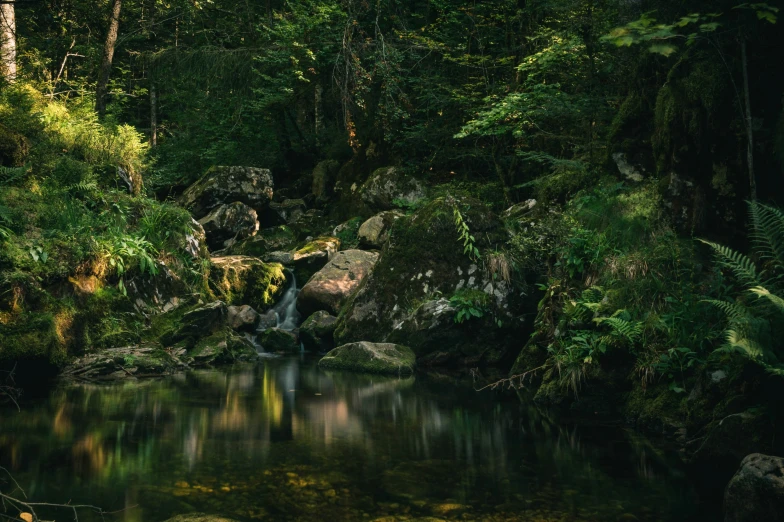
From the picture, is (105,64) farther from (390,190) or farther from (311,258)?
(390,190)

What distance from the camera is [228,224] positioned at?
18016mm

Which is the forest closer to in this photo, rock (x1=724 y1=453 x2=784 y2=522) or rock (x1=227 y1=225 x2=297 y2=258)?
rock (x1=724 y1=453 x2=784 y2=522)

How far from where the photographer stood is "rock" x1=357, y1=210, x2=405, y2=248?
51.5ft

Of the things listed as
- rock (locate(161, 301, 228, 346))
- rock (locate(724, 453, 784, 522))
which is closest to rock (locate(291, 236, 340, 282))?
rock (locate(161, 301, 228, 346))

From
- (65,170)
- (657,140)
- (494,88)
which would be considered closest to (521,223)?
(657,140)

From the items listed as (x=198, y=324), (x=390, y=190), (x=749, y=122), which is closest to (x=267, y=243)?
(x=390, y=190)

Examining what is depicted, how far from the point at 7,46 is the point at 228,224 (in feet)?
22.8

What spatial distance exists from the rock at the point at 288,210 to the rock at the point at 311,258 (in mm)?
3805

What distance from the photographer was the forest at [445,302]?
4.85m

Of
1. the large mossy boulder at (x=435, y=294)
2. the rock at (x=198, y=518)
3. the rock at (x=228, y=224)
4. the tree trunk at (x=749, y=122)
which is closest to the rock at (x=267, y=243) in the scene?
the rock at (x=228, y=224)

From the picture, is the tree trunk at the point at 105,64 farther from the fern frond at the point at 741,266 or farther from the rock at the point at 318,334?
the fern frond at the point at 741,266

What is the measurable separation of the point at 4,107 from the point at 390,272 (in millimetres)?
7526

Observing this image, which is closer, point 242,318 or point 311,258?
point 242,318

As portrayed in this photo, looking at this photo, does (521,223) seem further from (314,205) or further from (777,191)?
(314,205)
